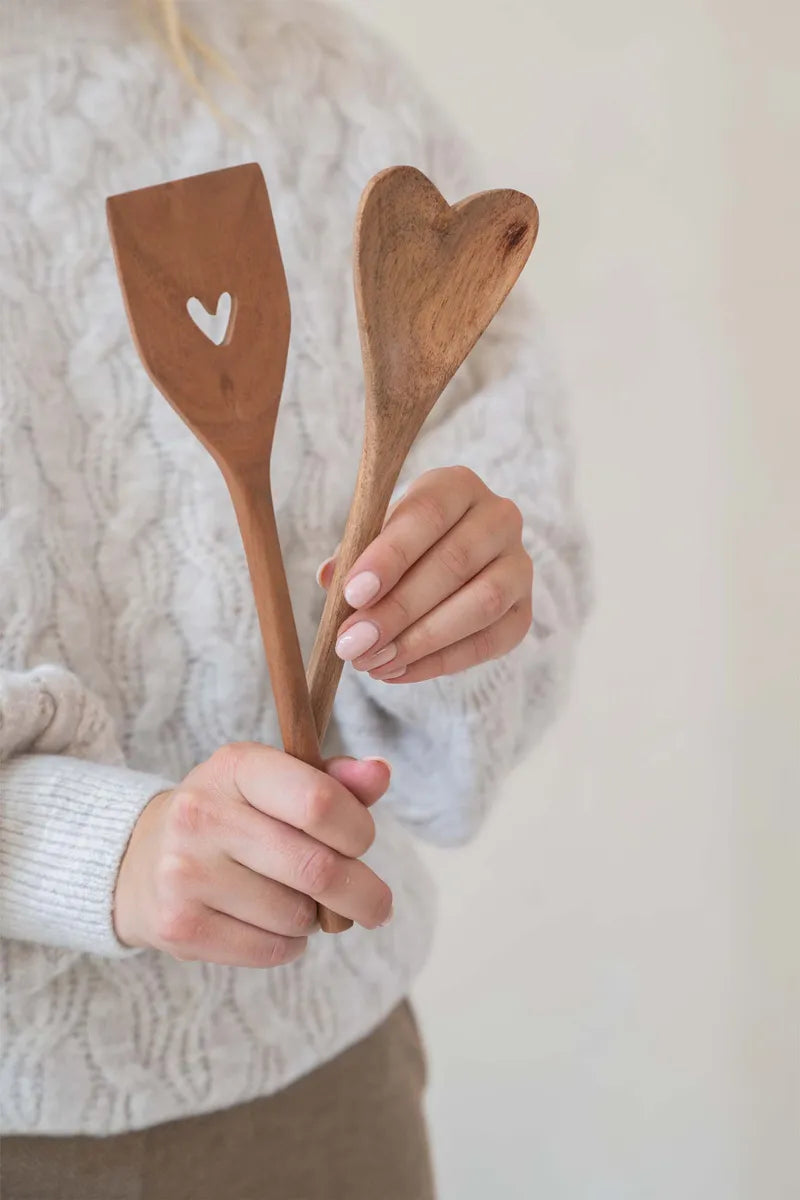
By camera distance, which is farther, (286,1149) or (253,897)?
(286,1149)

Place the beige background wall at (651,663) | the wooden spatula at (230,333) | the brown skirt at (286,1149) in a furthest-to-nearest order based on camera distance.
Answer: the beige background wall at (651,663) → the brown skirt at (286,1149) → the wooden spatula at (230,333)

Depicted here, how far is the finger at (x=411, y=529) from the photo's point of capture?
298 millimetres

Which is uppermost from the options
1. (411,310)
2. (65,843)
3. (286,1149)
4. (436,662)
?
(411,310)

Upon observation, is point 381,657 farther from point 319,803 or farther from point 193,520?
point 193,520

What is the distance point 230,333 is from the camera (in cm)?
28

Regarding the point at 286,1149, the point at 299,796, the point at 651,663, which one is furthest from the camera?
the point at 651,663

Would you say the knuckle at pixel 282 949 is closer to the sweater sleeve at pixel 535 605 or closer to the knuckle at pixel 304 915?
the knuckle at pixel 304 915

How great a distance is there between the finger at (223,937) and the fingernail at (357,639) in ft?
0.27

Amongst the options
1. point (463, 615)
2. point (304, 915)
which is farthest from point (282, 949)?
point (463, 615)

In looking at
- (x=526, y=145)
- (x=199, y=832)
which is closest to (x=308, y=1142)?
(x=199, y=832)

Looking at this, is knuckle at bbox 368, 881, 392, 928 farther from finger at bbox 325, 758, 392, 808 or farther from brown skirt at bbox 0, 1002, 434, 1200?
brown skirt at bbox 0, 1002, 434, 1200

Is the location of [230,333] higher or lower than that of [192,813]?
higher

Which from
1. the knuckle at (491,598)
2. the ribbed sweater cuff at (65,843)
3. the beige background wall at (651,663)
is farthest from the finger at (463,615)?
the beige background wall at (651,663)

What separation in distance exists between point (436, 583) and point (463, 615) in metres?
0.01
